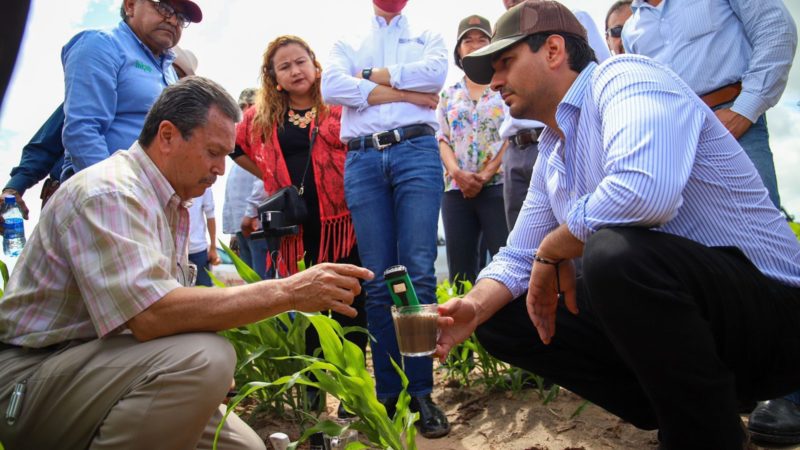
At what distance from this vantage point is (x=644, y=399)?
2.22 m

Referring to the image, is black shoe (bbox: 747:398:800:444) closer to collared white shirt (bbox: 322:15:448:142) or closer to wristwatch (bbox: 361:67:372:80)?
collared white shirt (bbox: 322:15:448:142)

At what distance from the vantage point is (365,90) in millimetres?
3344

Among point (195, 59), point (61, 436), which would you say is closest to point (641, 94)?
point (61, 436)

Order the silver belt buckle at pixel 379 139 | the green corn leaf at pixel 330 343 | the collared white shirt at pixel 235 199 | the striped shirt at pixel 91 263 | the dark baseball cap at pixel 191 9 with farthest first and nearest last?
1. the collared white shirt at pixel 235 199
2. the dark baseball cap at pixel 191 9
3. the silver belt buckle at pixel 379 139
4. the green corn leaf at pixel 330 343
5. the striped shirt at pixel 91 263

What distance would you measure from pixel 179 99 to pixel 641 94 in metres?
1.39

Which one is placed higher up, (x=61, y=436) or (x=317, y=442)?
(x=61, y=436)

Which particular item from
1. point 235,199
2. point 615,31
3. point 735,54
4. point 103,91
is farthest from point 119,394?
point 615,31

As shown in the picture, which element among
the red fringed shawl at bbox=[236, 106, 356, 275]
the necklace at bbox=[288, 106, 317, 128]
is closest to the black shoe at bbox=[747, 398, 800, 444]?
the red fringed shawl at bbox=[236, 106, 356, 275]

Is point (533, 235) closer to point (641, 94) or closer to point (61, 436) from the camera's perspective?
point (641, 94)

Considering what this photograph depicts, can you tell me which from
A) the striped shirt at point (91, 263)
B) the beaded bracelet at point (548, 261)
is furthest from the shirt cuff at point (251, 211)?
the beaded bracelet at point (548, 261)

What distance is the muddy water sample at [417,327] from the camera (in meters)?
2.10

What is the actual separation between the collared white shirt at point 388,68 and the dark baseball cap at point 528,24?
→ 914mm

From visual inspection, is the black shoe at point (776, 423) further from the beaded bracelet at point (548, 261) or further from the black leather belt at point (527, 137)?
the black leather belt at point (527, 137)

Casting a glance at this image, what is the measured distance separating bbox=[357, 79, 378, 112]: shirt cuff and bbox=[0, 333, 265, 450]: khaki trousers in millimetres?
1690
